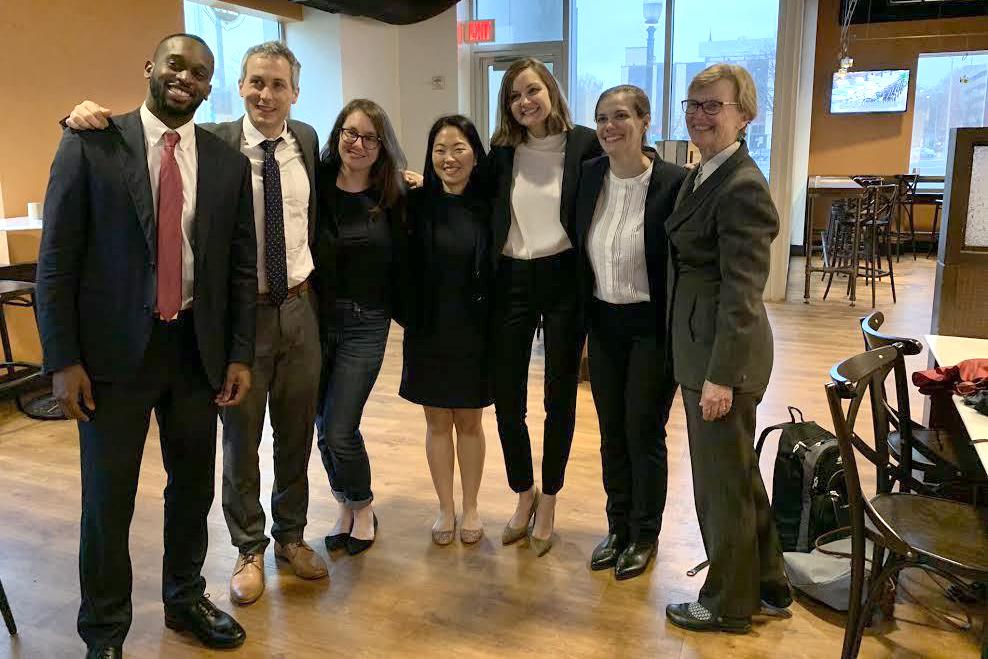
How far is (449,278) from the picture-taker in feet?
8.50

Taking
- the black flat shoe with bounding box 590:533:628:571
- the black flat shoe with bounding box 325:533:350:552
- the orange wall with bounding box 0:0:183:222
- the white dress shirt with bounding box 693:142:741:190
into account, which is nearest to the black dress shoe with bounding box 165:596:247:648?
the black flat shoe with bounding box 325:533:350:552

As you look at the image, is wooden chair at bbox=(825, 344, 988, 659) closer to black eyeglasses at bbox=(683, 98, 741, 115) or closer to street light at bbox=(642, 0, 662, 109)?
black eyeglasses at bbox=(683, 98, 741, 115)

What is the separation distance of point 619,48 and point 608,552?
6202 mm

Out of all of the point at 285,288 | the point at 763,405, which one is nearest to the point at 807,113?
the point at 763,405

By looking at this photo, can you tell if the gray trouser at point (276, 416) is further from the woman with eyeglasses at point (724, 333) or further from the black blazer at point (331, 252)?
the woman with eyeglasses at point (724, 333)

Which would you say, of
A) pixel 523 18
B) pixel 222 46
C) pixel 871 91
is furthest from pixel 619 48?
pixel 871 91

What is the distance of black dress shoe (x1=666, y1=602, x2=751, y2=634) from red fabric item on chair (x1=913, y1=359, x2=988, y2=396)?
84 cm

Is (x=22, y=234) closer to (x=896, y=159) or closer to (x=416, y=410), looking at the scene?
(x=416, y=410)

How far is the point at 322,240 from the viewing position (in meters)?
2.48

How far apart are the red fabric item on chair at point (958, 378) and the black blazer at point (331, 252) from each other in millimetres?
1572

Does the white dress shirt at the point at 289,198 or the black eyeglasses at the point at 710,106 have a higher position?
the black eyeglasses at the point at 710,106

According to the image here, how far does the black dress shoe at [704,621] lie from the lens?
7.52 ft

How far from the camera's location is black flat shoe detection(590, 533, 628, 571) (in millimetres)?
2674

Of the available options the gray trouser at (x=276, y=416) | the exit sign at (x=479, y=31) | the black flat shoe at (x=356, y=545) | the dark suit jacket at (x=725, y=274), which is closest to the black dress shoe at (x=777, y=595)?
the dark suit jacket at (x=725, y=274)
